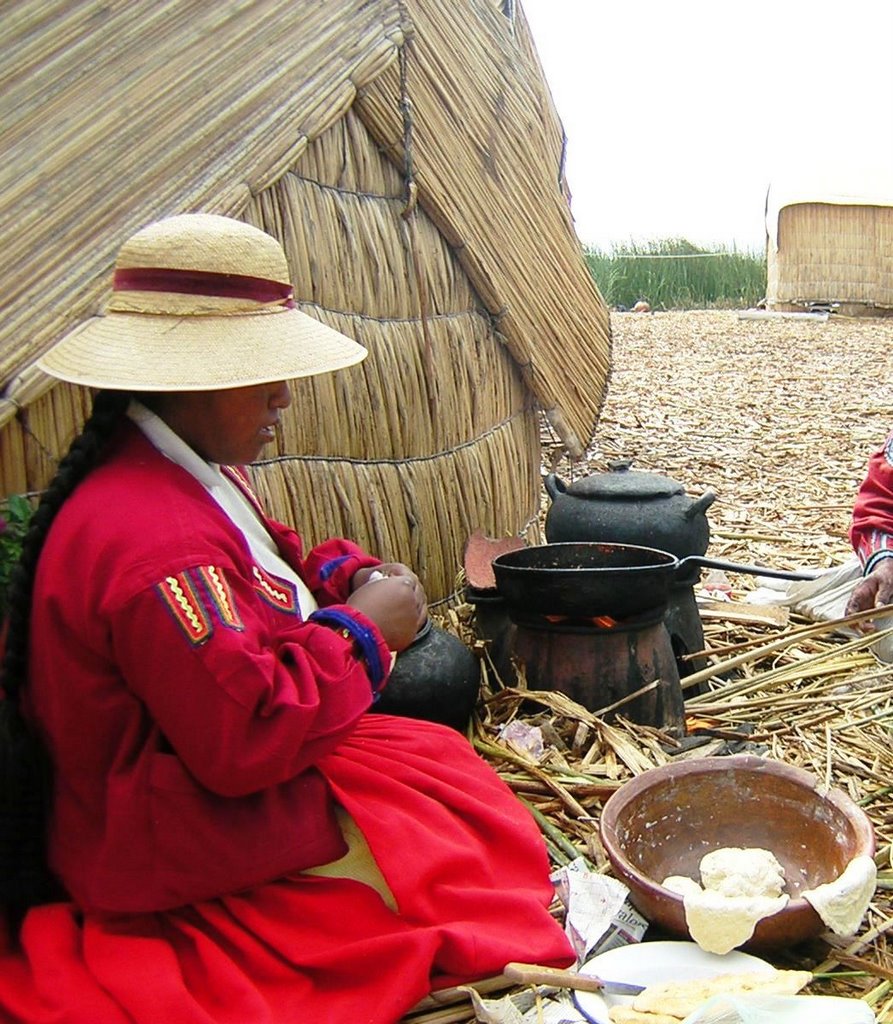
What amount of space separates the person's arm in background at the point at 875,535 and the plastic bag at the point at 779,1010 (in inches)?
65.1

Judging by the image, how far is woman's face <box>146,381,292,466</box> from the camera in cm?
188

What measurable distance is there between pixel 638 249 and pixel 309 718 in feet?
56.7

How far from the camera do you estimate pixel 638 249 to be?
59.6ft

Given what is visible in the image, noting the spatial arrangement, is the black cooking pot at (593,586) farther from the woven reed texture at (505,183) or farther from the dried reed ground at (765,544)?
the woven reed texture at (505,183)

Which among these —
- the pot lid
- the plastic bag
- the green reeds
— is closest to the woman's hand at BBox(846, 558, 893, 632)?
the pot lid

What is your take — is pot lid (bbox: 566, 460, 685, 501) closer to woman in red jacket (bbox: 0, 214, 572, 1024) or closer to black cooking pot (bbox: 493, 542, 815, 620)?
black cooking pot (bbox: 493, 542, 815, 620)

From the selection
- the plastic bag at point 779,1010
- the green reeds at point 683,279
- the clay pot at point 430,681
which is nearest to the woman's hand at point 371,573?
the clay pot at point 430,681

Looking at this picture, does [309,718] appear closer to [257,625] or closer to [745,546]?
[257,625]

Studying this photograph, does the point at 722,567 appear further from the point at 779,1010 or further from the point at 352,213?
the point at 779,1010

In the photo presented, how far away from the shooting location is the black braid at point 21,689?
5.98 feet

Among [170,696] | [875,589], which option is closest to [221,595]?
[170,696]

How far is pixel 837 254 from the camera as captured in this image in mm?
14484

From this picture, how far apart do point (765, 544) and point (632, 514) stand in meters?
1.74

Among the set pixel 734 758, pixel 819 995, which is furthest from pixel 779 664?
pixel 819 995
